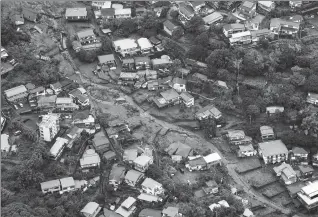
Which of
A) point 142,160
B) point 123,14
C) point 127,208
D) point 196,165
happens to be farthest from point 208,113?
point 123,14

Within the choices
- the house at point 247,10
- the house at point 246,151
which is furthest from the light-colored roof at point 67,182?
the house at point 247,10

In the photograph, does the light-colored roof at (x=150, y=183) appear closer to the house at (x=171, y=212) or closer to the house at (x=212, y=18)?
the house at (x=171, y=212)

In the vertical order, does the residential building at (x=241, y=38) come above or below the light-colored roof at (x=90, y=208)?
above

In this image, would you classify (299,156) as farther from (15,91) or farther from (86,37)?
(15,91)

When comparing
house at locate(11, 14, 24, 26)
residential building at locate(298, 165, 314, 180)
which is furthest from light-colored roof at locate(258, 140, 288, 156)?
house at locate(11, 14, 24, 26)

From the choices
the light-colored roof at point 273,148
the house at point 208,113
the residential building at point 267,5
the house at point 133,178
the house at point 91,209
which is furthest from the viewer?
the residential building at point 267,5

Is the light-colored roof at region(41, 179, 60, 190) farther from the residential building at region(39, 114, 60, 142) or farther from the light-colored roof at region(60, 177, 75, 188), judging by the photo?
the residential building at region(39, 114, 60, 142)
